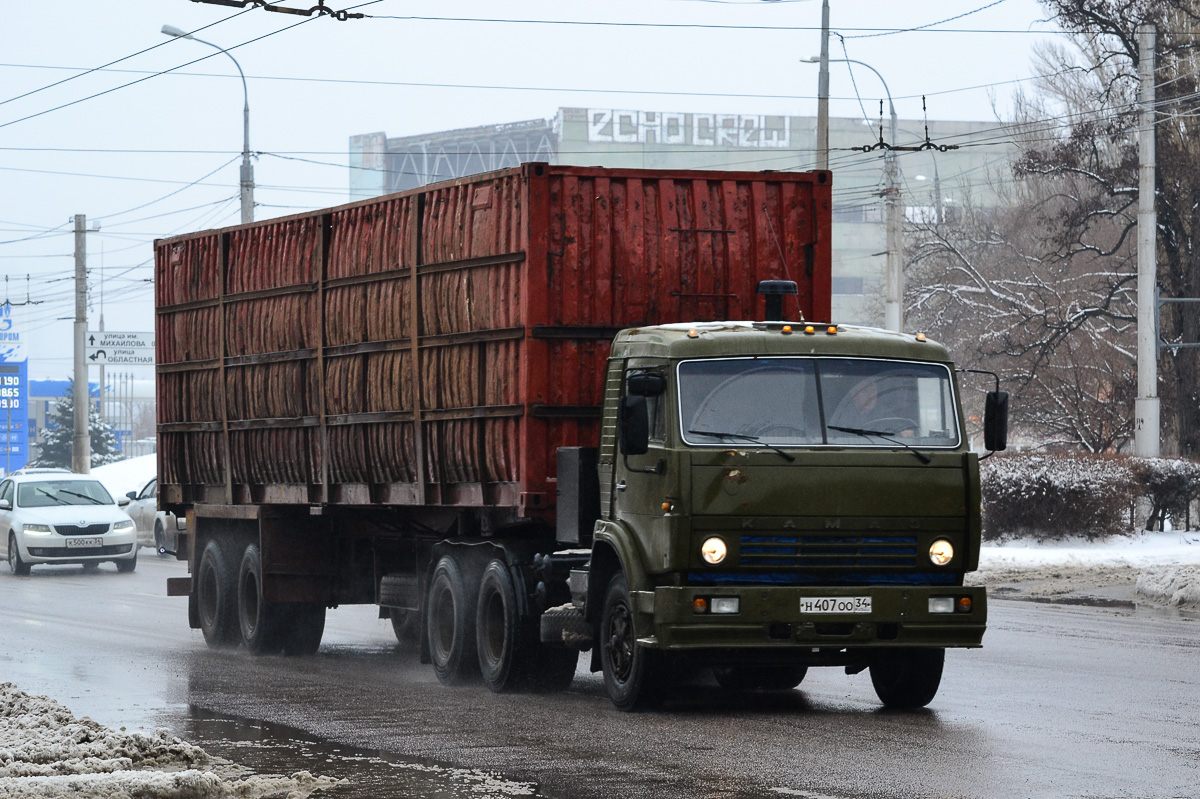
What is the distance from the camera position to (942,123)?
146 meters

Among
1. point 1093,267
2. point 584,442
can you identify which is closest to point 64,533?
point 584,442

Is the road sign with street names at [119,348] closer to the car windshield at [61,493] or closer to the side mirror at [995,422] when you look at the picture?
the car windshield at [61,493]

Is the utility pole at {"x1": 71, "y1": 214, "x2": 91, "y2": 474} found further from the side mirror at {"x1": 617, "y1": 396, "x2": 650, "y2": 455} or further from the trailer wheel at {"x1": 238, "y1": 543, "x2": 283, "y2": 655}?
the side mirror at {"x1": 617, "y1": 396, "x2": 650, "y2": 455}

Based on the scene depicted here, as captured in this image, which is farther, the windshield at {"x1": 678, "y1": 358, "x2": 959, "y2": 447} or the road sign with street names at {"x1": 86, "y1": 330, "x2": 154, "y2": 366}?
the road sign with street names at {"x1": 86, "y1": 330, "x2": 154, "y2": 366}

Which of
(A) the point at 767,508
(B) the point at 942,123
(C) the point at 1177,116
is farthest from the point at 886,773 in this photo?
(B) the point at 942,123

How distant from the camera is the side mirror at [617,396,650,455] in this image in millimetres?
10805

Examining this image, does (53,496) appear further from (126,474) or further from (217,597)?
(126,474)

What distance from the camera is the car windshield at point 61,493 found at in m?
30.4

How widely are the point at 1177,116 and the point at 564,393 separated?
82.7ft

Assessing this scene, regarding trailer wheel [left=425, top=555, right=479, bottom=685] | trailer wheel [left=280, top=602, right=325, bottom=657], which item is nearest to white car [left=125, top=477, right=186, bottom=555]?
trailer wheel [left=280, top=602, right=325, bottom=657]

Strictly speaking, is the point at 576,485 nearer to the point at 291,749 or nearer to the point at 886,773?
the point at 291,749

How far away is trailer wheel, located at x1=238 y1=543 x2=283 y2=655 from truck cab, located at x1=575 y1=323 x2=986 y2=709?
5807 mm

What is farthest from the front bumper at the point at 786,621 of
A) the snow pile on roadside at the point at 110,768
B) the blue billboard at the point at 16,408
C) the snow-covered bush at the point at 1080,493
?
the blue billboard at the point at 16,408

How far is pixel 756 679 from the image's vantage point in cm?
1284
